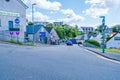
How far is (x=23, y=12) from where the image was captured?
45094 mm

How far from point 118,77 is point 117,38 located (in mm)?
69422

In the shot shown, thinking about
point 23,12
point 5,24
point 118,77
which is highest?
point 23,12

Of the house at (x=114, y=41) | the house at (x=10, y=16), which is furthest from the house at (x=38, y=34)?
the house at (x=10, y=16)

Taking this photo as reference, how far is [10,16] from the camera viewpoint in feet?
138

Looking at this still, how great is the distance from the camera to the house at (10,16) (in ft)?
126

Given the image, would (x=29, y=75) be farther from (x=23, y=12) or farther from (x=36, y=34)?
(x=36, y=34)

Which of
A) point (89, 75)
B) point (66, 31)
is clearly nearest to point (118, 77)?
point (89, 75)

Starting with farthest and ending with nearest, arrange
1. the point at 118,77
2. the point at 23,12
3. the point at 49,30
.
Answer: the point at 49,30 → the point at 23,12 → the point at 118,77

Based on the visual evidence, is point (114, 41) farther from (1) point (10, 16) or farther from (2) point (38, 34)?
(1) point (10, 16)

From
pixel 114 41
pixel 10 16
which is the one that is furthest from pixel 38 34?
pixel 10 16

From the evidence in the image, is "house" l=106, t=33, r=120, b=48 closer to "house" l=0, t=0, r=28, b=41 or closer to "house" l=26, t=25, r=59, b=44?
"house" l=26, t=25, r=59, b=44

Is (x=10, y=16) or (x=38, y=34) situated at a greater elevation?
(x=10, y=16)

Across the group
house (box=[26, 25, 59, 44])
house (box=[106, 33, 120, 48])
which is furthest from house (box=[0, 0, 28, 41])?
house (box=[106, 33, 120, 48])

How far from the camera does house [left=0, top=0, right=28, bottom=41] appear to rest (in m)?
38.3
